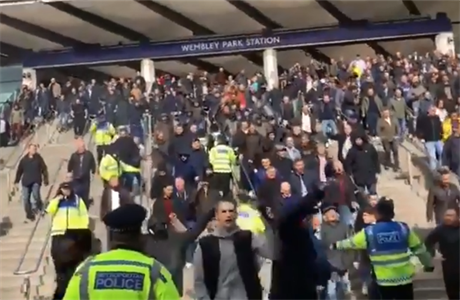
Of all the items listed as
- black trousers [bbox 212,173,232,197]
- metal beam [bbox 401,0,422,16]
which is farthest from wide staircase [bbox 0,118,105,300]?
metal beam [bbox 401,0,422,16]

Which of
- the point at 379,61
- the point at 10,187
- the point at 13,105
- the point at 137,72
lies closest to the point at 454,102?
the point at 379,61

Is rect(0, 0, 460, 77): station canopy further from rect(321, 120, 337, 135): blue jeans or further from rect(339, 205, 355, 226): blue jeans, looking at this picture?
rect(339, 205, 355, 226): blue jeans

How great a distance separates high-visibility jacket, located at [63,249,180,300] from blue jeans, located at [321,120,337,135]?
13.7 meters

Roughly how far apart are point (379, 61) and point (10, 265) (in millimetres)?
13528

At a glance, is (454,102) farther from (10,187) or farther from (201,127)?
(10,187)

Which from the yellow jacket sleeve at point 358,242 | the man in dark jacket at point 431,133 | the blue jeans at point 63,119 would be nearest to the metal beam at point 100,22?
the blue jeans at point 63,119

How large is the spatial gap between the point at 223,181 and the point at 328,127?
5.26 metres

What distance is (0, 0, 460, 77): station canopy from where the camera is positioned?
30.6 metres

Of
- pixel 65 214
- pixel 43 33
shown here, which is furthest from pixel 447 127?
pixel 43 33

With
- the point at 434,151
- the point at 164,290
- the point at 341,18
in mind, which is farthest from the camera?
the point at 341,18

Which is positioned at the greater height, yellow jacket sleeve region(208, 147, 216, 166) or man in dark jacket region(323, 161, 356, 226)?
yellow jacket sleeve region(208, 147, 216, 166)

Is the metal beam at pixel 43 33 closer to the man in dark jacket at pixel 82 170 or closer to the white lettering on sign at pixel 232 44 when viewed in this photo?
the white lettering on sign at pixel 232 44

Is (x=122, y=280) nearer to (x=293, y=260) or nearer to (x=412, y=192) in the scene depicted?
(x=293, y=260)

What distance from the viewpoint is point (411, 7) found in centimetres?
3234
